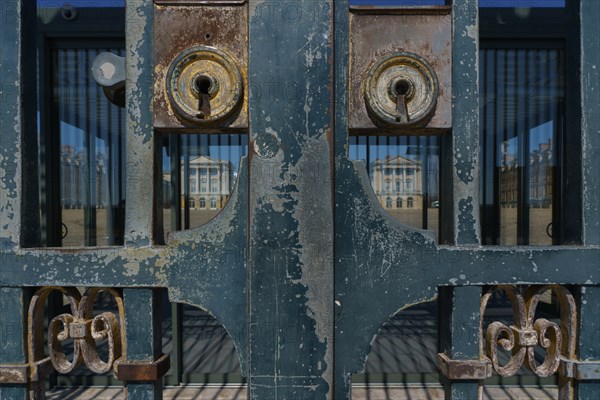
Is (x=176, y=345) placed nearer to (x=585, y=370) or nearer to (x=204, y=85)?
(x=204, y=85)

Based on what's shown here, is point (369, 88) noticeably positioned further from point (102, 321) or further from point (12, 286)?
point (12, 286)

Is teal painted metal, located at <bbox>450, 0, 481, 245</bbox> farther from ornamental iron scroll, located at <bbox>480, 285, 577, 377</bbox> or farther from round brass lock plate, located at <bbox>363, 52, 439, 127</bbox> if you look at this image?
ornamental iron scroll, located at <bbox>480, 285, 577, 377</bbox>

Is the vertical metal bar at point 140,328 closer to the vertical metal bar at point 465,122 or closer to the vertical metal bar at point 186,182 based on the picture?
the vertical metal bar at point 465,122

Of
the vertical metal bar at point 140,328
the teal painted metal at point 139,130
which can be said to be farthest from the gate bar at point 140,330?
the teal painted metal at point 139,130

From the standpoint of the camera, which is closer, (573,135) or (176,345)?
(573,135)

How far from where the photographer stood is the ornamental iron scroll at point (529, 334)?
4.50ft

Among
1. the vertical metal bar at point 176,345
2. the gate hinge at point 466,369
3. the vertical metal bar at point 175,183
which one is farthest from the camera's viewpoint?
the vertical metal bar at point 175,183

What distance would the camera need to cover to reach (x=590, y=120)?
1.38 metres

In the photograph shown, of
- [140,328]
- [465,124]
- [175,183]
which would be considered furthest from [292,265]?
[175,183]

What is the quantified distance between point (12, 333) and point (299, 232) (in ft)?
3.70

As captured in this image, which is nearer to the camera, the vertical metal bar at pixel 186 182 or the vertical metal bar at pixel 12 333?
the vertical metal bar at pixel 12 333

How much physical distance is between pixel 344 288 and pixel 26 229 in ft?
4.05

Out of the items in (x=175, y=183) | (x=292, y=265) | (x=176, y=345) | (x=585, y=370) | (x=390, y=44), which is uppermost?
(x=390, y=44)

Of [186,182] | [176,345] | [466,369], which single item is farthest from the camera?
[186,182]
